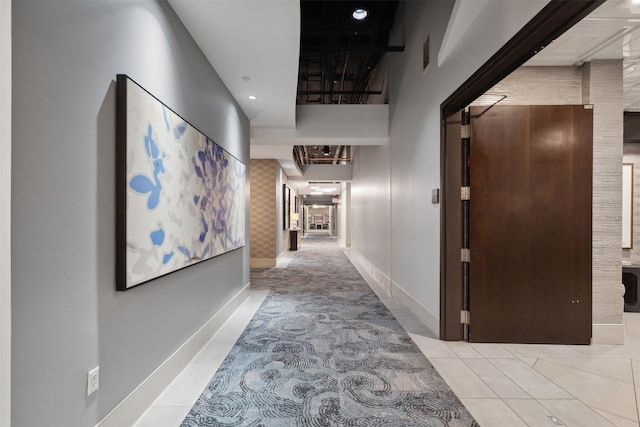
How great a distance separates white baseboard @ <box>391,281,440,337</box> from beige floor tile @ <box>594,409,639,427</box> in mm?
1373

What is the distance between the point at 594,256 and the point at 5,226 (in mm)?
4516

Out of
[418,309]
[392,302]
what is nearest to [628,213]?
[418,309]

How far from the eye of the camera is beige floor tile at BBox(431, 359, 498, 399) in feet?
7.31

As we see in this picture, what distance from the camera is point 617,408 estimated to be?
2092 millimetres

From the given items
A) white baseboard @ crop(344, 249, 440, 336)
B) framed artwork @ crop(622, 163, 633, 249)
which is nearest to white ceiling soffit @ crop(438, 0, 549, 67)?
white baseboard @ crop(344, 249, 440, 336)

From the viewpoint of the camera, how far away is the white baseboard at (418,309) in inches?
131

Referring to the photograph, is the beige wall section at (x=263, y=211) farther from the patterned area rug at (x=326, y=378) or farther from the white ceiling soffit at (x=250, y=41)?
the white ceiling soffit at (x=250, y=41)

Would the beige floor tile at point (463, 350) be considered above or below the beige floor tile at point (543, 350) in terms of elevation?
above

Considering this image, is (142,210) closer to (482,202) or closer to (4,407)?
(4,407)

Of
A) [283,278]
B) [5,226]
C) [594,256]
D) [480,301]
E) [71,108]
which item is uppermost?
[71,108]

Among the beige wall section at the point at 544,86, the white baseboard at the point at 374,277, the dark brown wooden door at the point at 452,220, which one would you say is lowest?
the white baseboard at the point at 374,277

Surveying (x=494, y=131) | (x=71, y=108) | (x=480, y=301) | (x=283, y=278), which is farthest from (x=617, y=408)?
(x=283, y=278)

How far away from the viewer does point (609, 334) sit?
315cm

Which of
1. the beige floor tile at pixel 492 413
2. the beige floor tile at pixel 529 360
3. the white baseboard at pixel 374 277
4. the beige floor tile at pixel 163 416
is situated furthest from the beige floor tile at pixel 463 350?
the beige floor tile at pixel 163 416
